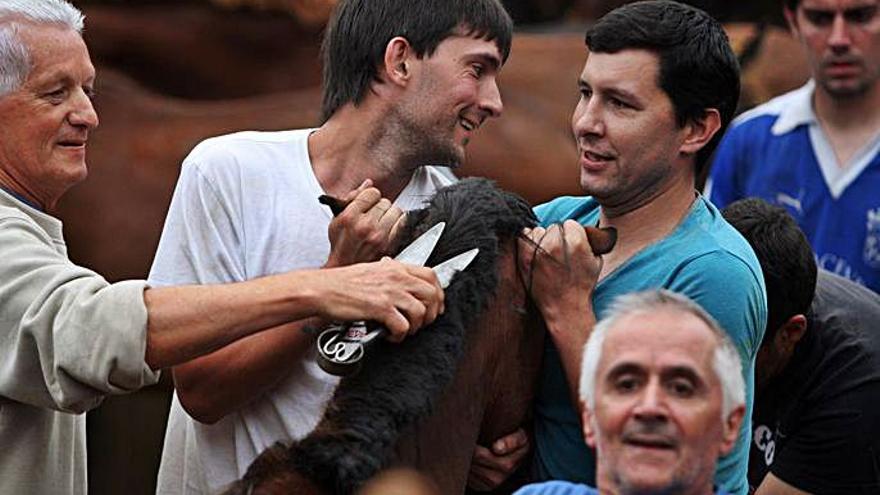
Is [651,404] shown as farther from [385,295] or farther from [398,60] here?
[398,60]

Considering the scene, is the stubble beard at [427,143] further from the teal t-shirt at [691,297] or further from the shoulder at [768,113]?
the shoulder at [768,113]

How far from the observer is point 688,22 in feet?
10.8

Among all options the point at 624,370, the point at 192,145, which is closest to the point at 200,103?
the point at 192,145

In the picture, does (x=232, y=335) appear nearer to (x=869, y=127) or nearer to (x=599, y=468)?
(x=599, y=468)

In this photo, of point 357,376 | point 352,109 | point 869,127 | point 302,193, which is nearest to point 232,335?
point 357,376

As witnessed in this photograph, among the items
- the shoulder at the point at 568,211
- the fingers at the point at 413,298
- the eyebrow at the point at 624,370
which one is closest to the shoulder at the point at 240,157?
the shoulder at the point at 568,211

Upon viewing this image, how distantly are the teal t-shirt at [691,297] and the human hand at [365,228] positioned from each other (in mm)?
360

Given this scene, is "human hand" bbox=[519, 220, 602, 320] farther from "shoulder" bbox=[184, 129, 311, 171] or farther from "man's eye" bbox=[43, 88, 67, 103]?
"man's eye" bbox=[43, 88, 67, 103]

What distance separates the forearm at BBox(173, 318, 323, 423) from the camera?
3.22 m

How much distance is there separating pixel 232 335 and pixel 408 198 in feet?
2.36

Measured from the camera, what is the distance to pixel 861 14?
5.26m

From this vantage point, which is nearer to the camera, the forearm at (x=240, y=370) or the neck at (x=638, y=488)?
the neck at (x=638, y=488)

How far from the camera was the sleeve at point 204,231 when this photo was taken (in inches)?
133

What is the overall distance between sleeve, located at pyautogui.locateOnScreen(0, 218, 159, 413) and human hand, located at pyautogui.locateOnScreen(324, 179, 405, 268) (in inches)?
14.3
